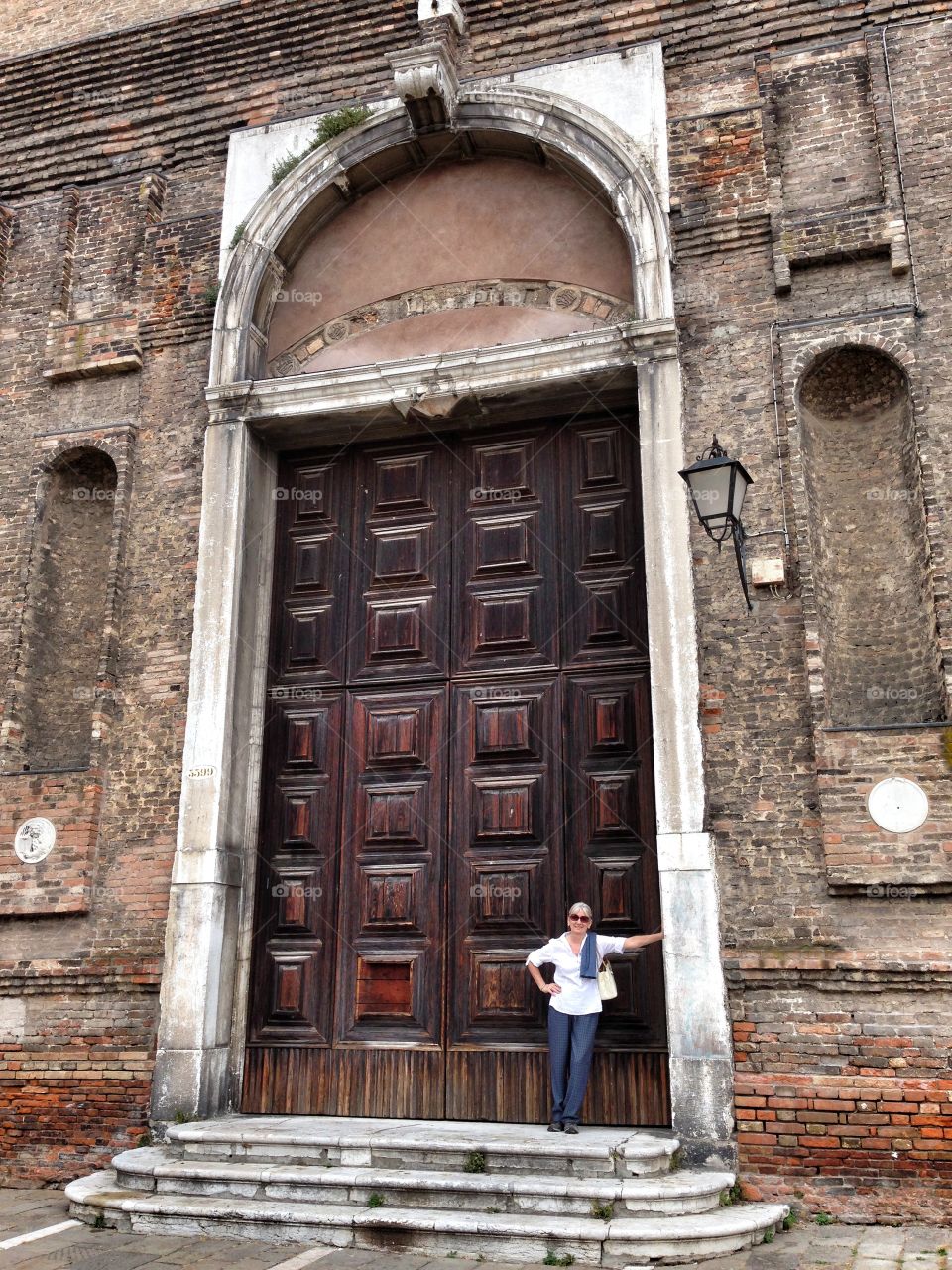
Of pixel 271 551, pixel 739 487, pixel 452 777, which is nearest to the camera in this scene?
pixel 739 487

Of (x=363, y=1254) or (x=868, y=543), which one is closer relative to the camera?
(x=363, y=1254)

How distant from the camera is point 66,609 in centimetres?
909

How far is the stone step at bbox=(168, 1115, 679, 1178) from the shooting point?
5914 mm

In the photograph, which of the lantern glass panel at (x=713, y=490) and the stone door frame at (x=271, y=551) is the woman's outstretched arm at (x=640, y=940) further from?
the lantern glass panel at (x=713, y=490)

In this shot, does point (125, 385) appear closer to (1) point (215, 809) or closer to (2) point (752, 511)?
(1) point (215, 809)

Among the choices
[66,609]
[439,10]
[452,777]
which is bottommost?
[452,777]

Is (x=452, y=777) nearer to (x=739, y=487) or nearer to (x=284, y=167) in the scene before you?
(x=739, y=487)

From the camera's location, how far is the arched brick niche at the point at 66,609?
875 centimetres

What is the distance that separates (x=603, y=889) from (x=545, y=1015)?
85cm

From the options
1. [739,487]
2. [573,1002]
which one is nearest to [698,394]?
[739,487]

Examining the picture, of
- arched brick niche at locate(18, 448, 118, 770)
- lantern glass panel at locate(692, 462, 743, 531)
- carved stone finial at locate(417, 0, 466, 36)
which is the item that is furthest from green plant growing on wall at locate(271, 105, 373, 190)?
lantern glass panel at locate(692, 462, 743, 531)

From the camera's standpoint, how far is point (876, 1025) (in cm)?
632

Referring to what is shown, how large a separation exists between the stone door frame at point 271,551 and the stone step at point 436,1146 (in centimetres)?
48

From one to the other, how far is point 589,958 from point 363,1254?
1.93m
